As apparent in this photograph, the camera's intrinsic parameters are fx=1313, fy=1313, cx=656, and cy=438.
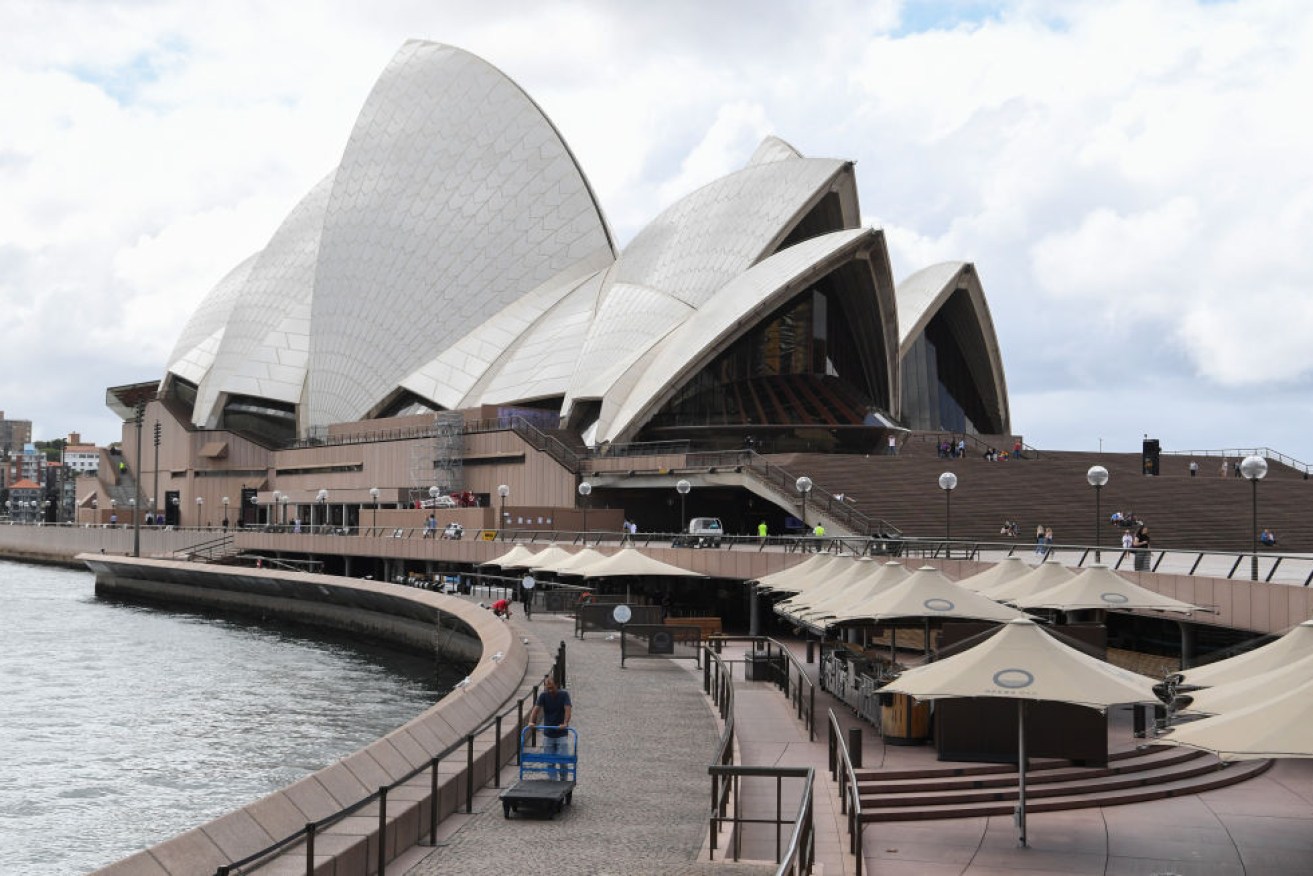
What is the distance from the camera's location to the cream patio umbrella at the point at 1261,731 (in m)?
7.98

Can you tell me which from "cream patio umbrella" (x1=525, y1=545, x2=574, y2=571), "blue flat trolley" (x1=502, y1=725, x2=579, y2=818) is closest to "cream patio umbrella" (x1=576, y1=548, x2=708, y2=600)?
"cream patio umbrella" (x1=525, y1=545, x2=574, y2=571)

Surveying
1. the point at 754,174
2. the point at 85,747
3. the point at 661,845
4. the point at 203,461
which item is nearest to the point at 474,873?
the point at 661,845

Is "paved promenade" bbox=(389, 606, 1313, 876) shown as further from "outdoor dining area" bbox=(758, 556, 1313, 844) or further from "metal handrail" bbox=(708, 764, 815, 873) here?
"outdoor dining area" bbox=(758, 556, 1313, 844)

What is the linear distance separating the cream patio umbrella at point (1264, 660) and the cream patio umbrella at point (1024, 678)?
1.98 ft

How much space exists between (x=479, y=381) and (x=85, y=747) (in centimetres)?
4406

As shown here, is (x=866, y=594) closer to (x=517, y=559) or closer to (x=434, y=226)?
(x=517, y=559)

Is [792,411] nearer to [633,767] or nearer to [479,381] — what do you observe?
[479,381]

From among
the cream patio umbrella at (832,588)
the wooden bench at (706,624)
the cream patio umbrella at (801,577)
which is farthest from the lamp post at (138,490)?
the cream patio umbrella at (832,588)

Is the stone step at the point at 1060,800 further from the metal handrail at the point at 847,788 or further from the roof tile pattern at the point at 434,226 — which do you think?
the roof tile pattern at the point at 434,226

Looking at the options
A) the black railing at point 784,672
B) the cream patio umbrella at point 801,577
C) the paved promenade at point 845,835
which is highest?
the cream patio umbrella at point 801,577

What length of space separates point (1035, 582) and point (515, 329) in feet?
162

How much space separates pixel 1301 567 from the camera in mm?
20562

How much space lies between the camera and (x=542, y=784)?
11.0 m

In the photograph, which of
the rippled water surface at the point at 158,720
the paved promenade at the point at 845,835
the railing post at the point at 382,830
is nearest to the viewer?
the railing post at the point at 382,830
